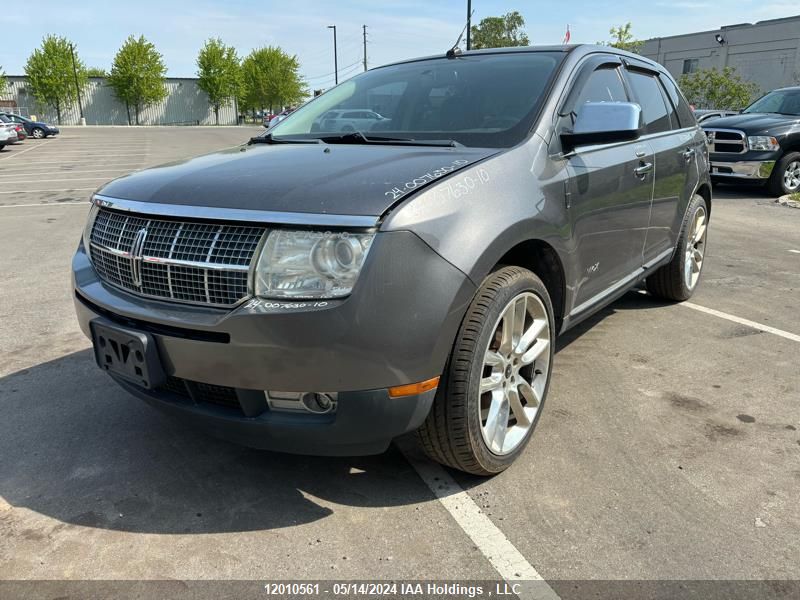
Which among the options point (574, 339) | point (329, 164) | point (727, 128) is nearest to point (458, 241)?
point (329, 164)

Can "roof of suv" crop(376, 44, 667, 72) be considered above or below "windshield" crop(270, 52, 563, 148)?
above

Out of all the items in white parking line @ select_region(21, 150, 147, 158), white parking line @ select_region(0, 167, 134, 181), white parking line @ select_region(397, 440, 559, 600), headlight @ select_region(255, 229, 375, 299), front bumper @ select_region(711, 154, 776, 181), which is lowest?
white parking line @ select_region(397, 440, 559, 600)

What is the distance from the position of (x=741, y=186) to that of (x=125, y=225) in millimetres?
13742

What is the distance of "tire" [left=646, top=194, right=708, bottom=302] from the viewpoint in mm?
4711

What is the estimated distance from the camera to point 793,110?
11852 mm

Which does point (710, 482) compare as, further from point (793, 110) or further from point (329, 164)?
point (793, 110)

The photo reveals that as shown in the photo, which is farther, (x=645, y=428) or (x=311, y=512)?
(x=645, y=428)

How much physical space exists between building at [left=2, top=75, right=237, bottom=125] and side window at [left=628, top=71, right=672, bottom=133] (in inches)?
2812

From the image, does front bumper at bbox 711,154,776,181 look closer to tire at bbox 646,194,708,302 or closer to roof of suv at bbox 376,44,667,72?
tire at bbox 646,194,708,302

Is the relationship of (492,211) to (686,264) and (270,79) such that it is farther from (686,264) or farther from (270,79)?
(270,79)

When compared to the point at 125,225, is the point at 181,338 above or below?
below

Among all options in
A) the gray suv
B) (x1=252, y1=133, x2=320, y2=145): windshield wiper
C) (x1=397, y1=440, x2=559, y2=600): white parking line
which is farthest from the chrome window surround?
(x1=397, y1=440, x2=559, y2=600): white parking line

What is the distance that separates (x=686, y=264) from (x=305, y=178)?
11.9ft

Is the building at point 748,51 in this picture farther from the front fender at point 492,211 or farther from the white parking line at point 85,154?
the front fender at point 492,211
